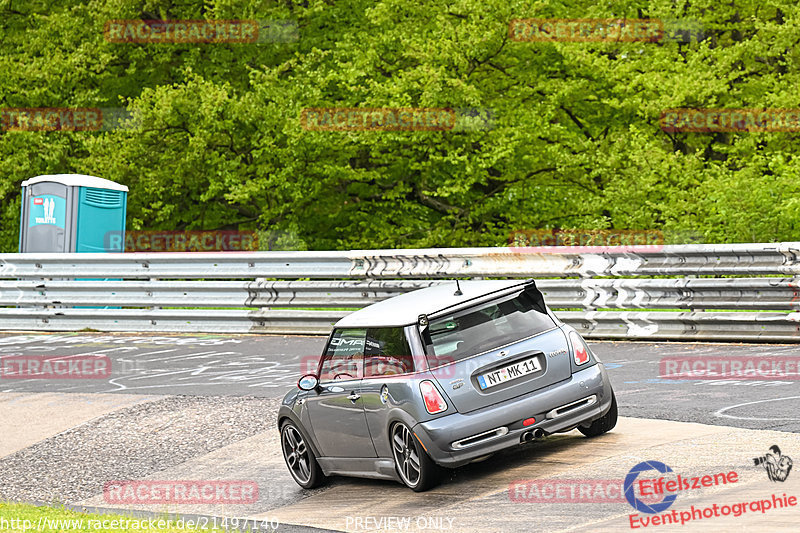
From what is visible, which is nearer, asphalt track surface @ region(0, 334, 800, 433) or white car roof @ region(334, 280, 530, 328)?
white car roof @ region(334, 280, 530, 328)

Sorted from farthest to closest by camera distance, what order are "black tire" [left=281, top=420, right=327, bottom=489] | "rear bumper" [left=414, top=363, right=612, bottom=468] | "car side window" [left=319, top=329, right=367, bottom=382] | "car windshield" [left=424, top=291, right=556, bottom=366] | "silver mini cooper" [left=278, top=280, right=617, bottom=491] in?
1. "black tire" [left=281, top=420, right=327, bottom=489]
2. "car side window" [left=319, top=329, right=367, bottom=382]
3. "car windshield" [left=424, top=291, right=556, bottom=366]
4. "silver mini cooper" [left=278, top=280, right=617, bottom=491]
5. "rear bumper" [left=414, top=363, right=612, bottom=468]

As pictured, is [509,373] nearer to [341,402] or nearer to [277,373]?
[341,402]

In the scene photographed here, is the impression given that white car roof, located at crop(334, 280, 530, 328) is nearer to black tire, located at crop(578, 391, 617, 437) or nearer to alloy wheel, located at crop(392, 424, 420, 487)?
alloy wheel, located at crop(392, 424, 420, 487)

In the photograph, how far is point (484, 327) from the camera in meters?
7.36

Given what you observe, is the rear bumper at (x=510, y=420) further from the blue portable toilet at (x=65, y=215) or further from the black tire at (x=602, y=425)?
the blue portable toilet at (x=65, y=215)

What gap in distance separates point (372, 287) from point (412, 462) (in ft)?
25.5

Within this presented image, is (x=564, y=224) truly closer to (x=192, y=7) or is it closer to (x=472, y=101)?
(x=472, y=101)

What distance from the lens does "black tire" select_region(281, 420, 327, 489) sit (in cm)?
792

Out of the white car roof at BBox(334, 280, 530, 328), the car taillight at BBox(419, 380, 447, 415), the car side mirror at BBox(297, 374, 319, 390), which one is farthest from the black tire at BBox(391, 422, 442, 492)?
the car side mirror at BBox(297, 374, 319, 390)

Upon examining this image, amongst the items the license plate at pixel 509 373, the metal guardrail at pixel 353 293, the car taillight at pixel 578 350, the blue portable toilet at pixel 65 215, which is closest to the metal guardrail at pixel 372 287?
the metal guardrail at pixel 353 293

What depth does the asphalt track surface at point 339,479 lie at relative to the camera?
6.34 metres

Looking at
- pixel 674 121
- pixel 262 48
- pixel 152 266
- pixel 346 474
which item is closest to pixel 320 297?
pixel 152 266

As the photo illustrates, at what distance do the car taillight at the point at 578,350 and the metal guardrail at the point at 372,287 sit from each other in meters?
5.02

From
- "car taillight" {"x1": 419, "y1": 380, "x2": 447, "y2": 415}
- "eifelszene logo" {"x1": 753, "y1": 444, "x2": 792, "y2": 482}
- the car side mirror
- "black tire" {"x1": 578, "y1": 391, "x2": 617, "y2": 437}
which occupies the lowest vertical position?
"black tire" {"x1": 578, "y1": 391, "x2": 617, "y2": 437}
